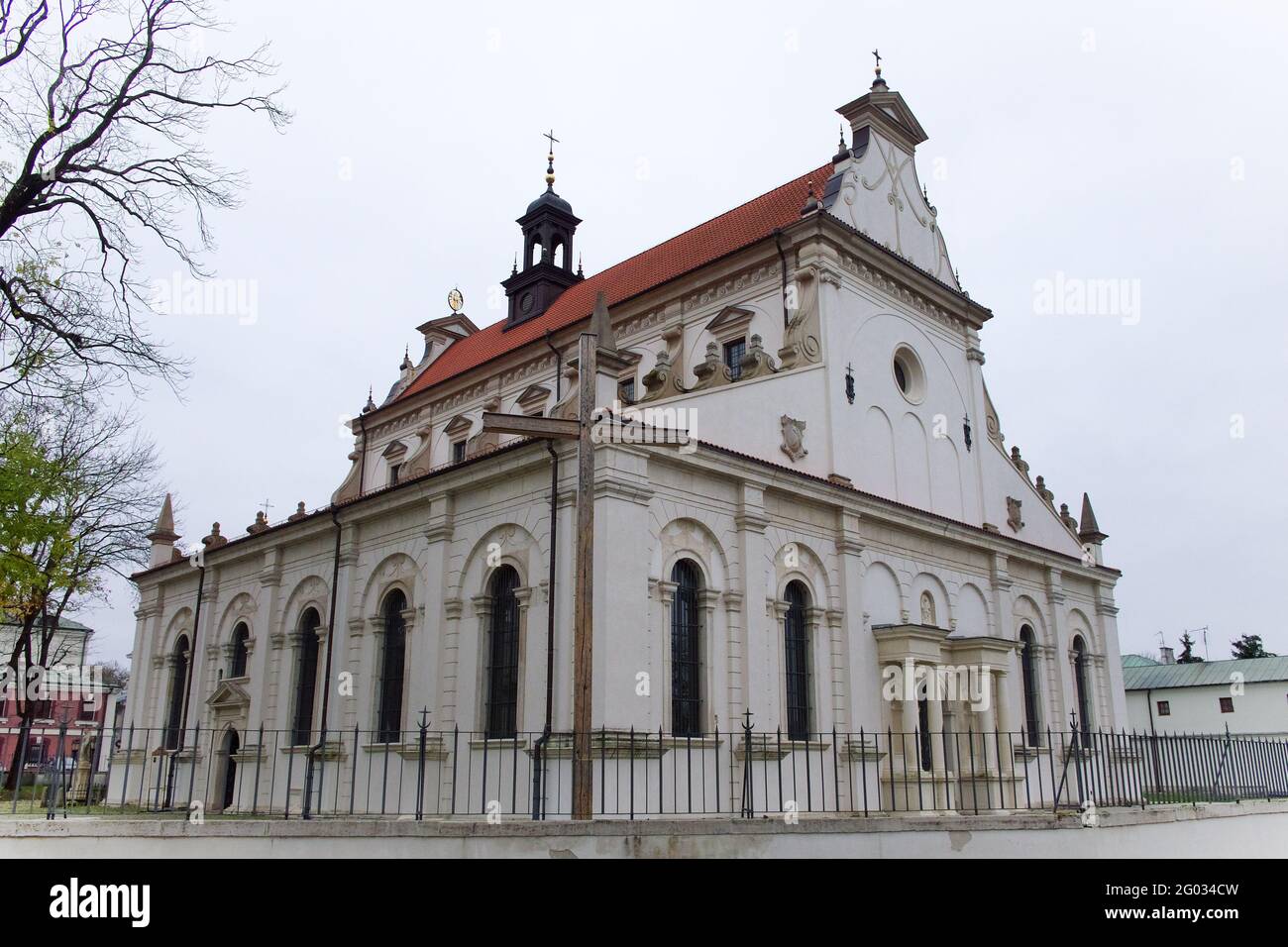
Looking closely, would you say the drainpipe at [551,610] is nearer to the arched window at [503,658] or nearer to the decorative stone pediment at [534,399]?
the arched window at [503,658]

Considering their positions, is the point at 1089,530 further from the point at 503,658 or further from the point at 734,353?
the point at 503,658

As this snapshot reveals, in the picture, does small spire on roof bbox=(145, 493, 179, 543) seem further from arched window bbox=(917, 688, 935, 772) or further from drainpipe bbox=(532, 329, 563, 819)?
arched window bbox=(917, 688, 935, 772)

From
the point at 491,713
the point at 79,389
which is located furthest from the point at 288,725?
the point at 79,389

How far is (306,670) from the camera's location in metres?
24.0

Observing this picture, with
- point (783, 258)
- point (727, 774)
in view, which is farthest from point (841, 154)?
point (727, 774)

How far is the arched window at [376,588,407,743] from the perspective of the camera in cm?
2073

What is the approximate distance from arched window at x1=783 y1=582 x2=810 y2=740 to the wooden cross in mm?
5332

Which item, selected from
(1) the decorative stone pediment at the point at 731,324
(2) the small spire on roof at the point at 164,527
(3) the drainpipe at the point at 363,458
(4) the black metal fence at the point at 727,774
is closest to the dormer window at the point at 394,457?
(3) the drainpipe at the point at 363,458

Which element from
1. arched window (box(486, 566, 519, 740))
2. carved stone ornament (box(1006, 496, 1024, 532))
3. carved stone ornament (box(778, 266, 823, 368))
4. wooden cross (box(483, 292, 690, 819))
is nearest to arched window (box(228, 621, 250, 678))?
arched window (box(486, 566, 519, 740))

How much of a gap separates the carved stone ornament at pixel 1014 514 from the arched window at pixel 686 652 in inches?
457

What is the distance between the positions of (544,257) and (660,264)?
8.81 meters

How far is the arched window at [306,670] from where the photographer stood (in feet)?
77.3

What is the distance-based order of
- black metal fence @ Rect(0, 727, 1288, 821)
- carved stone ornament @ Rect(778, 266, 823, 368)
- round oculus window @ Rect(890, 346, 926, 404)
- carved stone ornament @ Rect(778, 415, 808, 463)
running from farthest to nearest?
round oculus window @ Rect(890, 346, 926, 404)
carved stone ornament @ Rect(778, 266, 823, 368)
carved stone ornament @ Rect(778, 415, 808, 463)
black metal fence @ Rect(0, 727, 1288, 821)
